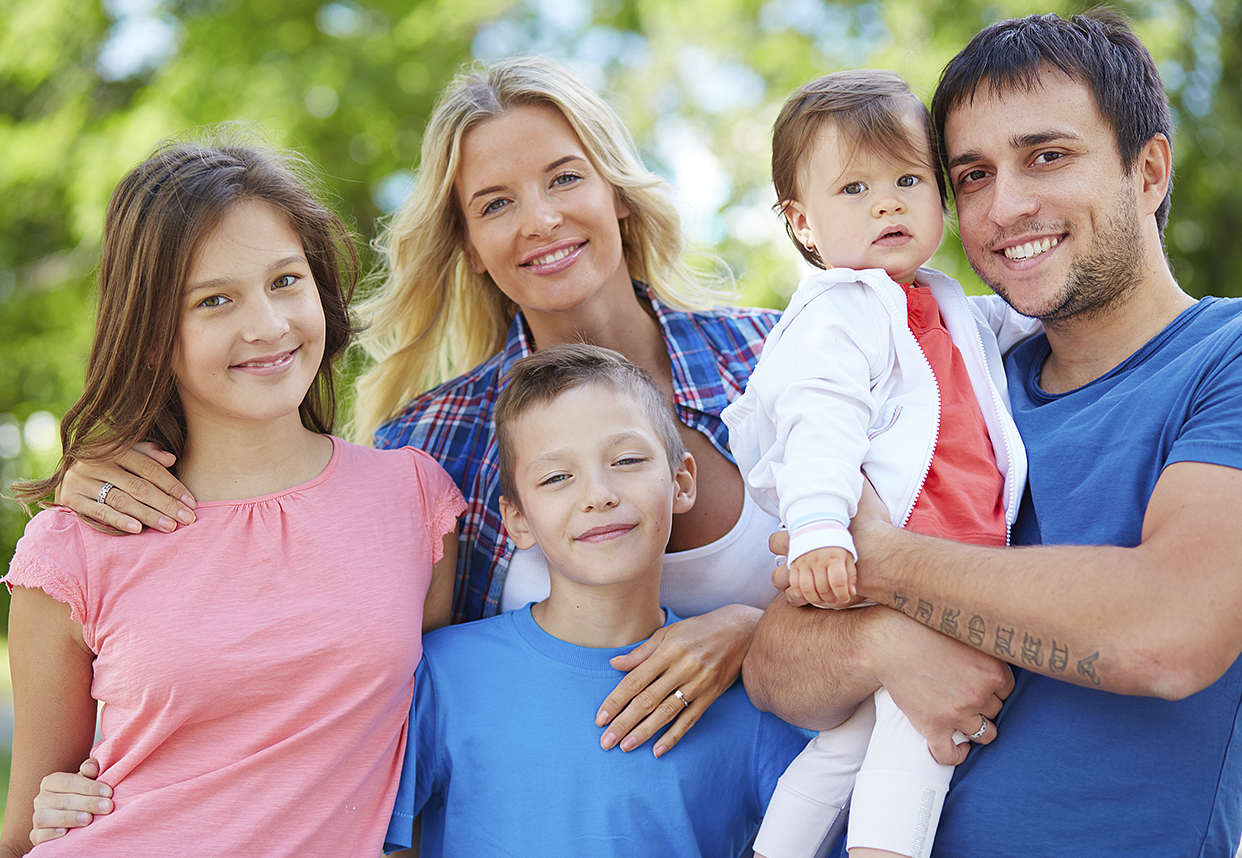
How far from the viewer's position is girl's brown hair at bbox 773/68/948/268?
7.72 feet

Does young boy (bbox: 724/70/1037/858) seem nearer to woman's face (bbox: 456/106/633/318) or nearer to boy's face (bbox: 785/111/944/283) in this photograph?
boy's face (bbox: 785/111/944/283)

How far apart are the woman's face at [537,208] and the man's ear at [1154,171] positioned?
4.71ft

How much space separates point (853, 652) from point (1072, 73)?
4.30 ft

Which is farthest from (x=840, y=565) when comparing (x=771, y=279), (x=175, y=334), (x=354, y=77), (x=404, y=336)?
(x=354, y=77)

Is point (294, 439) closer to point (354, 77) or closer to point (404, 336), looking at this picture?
point (404, 336)

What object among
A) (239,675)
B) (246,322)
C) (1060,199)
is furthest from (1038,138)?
(239,675)

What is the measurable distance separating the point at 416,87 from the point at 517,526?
6.95 meters

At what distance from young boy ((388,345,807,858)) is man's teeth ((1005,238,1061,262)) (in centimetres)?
89

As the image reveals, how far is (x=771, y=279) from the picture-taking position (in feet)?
23.5

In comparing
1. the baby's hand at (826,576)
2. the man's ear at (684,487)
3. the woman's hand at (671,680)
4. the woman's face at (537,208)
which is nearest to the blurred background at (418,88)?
the woman's face at (537,208)

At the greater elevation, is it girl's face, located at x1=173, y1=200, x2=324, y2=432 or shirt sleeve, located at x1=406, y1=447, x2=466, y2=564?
girl's face, located at x1=173, y1=200, x2=324, y2=432

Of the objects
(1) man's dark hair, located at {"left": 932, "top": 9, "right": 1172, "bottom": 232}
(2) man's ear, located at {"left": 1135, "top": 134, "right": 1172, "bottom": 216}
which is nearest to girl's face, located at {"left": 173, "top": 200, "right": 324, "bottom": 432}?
(1) man's dark hair, located at {"left": 932, "top": 9, "right": 1172, "bottom": 232}

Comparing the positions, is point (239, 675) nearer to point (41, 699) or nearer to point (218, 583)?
point (218, 583)

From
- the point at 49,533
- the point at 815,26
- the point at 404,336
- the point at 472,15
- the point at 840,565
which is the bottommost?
the point at 840,565
